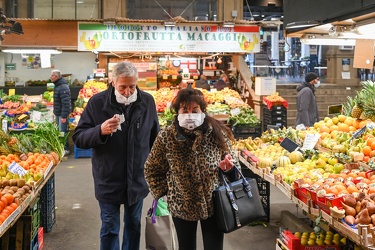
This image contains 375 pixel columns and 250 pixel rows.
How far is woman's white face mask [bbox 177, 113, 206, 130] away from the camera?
3592 mm

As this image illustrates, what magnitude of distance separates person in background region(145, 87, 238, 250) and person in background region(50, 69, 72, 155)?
28.9ft

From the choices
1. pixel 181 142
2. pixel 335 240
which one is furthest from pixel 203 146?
pixel 335 240

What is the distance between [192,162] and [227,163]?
0.80ft

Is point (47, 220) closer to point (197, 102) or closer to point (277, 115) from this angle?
point (197, 102)

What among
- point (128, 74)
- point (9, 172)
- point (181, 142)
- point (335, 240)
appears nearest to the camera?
point (181, 142)

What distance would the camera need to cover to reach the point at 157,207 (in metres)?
4.11

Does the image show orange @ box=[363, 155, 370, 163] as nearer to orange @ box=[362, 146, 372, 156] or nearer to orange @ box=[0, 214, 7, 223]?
orange @ box=[362, 146, 372, 156]

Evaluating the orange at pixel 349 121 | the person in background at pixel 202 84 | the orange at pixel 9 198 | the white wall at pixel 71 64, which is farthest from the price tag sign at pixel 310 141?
the white wall at pixel 71 64

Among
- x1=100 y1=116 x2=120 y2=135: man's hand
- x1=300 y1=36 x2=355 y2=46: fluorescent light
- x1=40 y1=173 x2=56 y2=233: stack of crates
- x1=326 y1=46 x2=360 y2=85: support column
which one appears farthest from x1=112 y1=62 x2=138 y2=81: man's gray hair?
x1=326 y1=46 x2=360 y2=85: support column

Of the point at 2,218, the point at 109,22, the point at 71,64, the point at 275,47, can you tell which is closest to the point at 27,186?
the point at 2,218

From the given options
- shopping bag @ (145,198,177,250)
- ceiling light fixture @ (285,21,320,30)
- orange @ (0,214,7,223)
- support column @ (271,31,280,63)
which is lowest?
shopping bag @ (145,198,177,250)

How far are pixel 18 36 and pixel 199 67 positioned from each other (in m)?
7.22

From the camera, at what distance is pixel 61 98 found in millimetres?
12148

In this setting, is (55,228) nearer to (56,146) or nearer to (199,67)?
(56,146)
